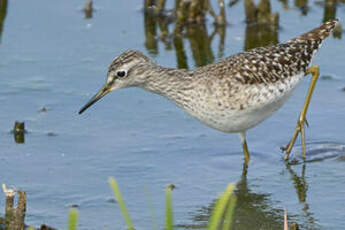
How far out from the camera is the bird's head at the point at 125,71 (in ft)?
21.7

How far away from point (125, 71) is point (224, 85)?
0.82 m

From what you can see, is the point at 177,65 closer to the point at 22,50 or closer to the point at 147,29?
the point at 147,29

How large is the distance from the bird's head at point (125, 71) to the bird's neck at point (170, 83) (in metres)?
0.07

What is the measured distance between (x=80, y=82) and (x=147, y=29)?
1.73m

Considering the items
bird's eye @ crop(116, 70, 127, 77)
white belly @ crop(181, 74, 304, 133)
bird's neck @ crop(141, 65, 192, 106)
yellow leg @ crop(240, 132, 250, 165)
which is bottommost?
yellow leg @ crop(240, 132, 250, 165)

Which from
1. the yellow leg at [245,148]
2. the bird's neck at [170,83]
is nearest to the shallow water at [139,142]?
the yellow leg at [245,148]

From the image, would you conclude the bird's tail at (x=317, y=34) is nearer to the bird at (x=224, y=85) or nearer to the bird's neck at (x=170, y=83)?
the bird at (x=224, y=85)

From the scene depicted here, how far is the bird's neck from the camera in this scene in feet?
21.6

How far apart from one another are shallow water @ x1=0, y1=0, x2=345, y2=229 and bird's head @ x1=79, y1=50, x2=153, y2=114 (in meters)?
0.68

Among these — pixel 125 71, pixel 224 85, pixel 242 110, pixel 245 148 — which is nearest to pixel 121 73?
pixel 125 71

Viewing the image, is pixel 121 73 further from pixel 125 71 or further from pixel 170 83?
pixel 170 83

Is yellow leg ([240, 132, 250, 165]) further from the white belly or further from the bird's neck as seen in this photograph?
the bird's neck

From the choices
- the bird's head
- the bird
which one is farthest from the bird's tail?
the bird's head

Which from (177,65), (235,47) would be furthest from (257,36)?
(177,65)
